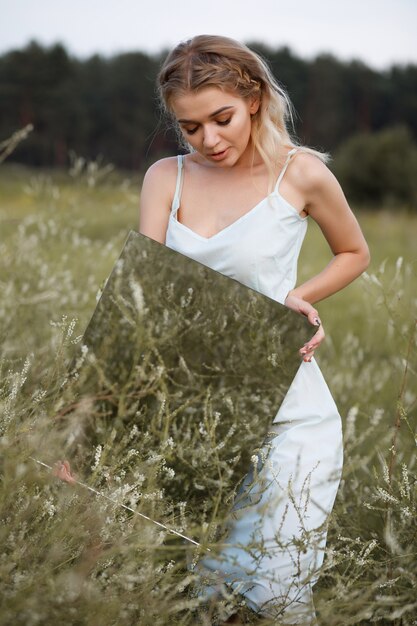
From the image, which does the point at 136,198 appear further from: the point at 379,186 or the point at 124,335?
the point at 379,186

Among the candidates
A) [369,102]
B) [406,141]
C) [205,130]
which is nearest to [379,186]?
[406,141]

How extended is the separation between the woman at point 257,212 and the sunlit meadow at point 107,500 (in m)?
0.18

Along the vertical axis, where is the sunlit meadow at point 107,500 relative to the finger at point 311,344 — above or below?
below

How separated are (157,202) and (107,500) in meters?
1.30

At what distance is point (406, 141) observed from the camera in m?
24.3

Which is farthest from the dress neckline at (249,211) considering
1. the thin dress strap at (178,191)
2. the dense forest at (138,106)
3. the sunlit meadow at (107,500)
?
the dense forest at (138,106)

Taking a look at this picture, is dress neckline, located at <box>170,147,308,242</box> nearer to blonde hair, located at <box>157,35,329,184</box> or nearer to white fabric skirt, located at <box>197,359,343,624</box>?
blonde hair, located at <box>157,35,329,184</box>

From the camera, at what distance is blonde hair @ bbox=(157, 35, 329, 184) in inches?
102

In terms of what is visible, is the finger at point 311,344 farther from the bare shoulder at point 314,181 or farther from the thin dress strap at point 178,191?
the thin dress strap at point 178,191

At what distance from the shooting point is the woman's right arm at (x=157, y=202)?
2848 millimetres

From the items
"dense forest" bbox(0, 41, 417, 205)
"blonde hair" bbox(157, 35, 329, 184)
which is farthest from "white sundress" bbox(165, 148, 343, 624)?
"dense forest" bbox(0, 41, 417, 205)

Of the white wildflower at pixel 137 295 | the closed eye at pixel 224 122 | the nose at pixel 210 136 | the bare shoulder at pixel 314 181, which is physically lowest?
the white wildflower at pixel 137 295

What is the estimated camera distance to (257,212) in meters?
2.67

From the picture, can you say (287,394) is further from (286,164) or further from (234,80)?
(234,80)
